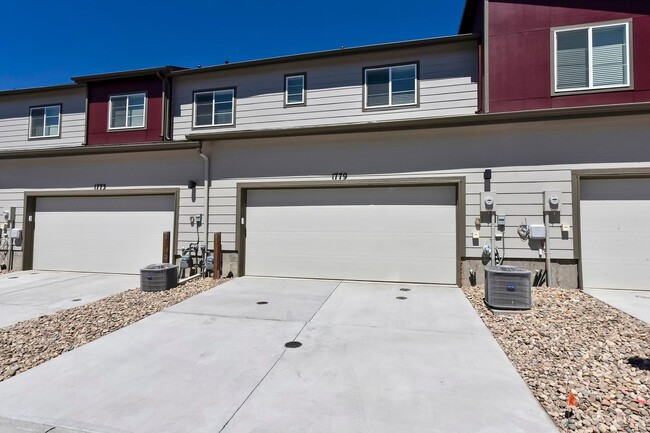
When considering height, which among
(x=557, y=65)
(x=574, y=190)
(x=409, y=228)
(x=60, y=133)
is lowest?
(x=409, y=228)

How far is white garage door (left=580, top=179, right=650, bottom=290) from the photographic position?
662 cm

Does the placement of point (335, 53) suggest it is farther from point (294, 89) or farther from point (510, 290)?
point (510, 290)

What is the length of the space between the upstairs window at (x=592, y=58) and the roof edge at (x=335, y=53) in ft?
6.01

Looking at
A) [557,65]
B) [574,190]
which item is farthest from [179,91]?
[574,190]

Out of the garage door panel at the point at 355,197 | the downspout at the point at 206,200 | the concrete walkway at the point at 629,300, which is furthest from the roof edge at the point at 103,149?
the concrete walkway at the point at 629,300

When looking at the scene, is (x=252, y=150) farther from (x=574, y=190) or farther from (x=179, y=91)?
(x=574, y=190)

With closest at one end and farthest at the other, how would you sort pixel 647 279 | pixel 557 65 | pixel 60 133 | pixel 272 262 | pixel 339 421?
1. pixel 339 421
2. pixel 647 279
3. pixel 557 65
4. pixel 272 262
5. pixel 60 133

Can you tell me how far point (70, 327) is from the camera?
4.68 metres

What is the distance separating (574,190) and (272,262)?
6607 millimetres

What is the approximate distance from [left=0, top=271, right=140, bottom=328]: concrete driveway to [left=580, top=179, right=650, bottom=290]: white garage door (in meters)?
9.56

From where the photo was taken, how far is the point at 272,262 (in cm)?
839

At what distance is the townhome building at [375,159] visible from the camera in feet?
22.2

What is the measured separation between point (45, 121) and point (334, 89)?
360 inches

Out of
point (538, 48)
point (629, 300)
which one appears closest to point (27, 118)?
point (538, 48)
